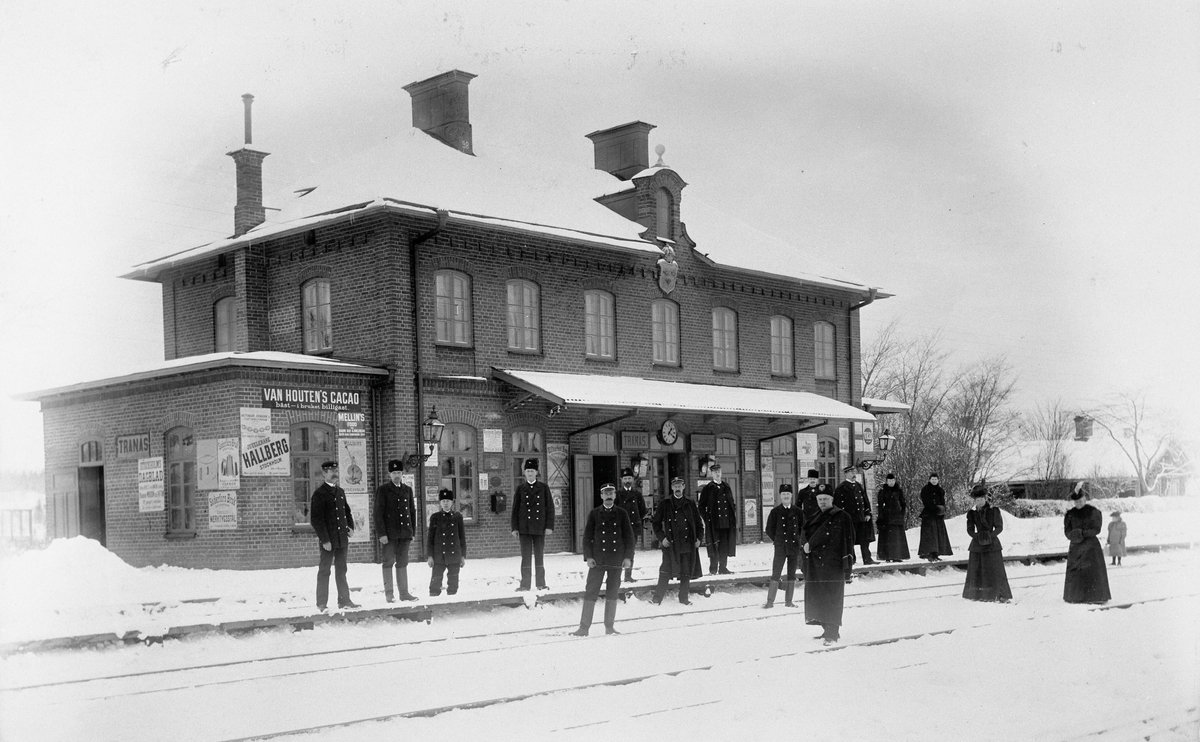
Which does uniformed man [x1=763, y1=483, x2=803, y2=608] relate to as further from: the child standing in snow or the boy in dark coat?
the child standing in snow

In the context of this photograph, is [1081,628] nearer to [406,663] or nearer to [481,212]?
[406,663]

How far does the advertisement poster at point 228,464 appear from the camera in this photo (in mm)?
22516

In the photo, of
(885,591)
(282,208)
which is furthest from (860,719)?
(282,208)

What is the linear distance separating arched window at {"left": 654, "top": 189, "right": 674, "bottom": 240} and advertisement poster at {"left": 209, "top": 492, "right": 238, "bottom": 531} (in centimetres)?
1208

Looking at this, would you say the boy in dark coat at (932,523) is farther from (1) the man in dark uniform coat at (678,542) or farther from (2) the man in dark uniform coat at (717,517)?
(1) the man in dark uniform coat at (678,542)

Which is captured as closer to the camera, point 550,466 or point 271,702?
A: point 271,702

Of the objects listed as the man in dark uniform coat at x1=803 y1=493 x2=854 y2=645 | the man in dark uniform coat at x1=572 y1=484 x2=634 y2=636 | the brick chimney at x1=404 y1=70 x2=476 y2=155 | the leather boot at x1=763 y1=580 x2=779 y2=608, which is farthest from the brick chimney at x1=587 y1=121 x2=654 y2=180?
the man in dark uniform coat at x1=803 y1=493 x2=854 y2=645

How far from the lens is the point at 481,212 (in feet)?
83.5

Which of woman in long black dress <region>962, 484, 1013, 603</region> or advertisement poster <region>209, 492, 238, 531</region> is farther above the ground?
advertisement poster <region>209, 492, 238, 531</region>

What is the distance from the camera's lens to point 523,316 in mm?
26953

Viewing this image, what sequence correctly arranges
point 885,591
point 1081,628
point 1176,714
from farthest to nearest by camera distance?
point 885,591 < point 1081,628 < point 1176,714

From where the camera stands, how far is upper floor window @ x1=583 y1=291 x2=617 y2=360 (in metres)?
28.4

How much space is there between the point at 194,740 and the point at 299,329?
17.3 meters

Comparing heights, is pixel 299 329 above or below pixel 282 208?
below
